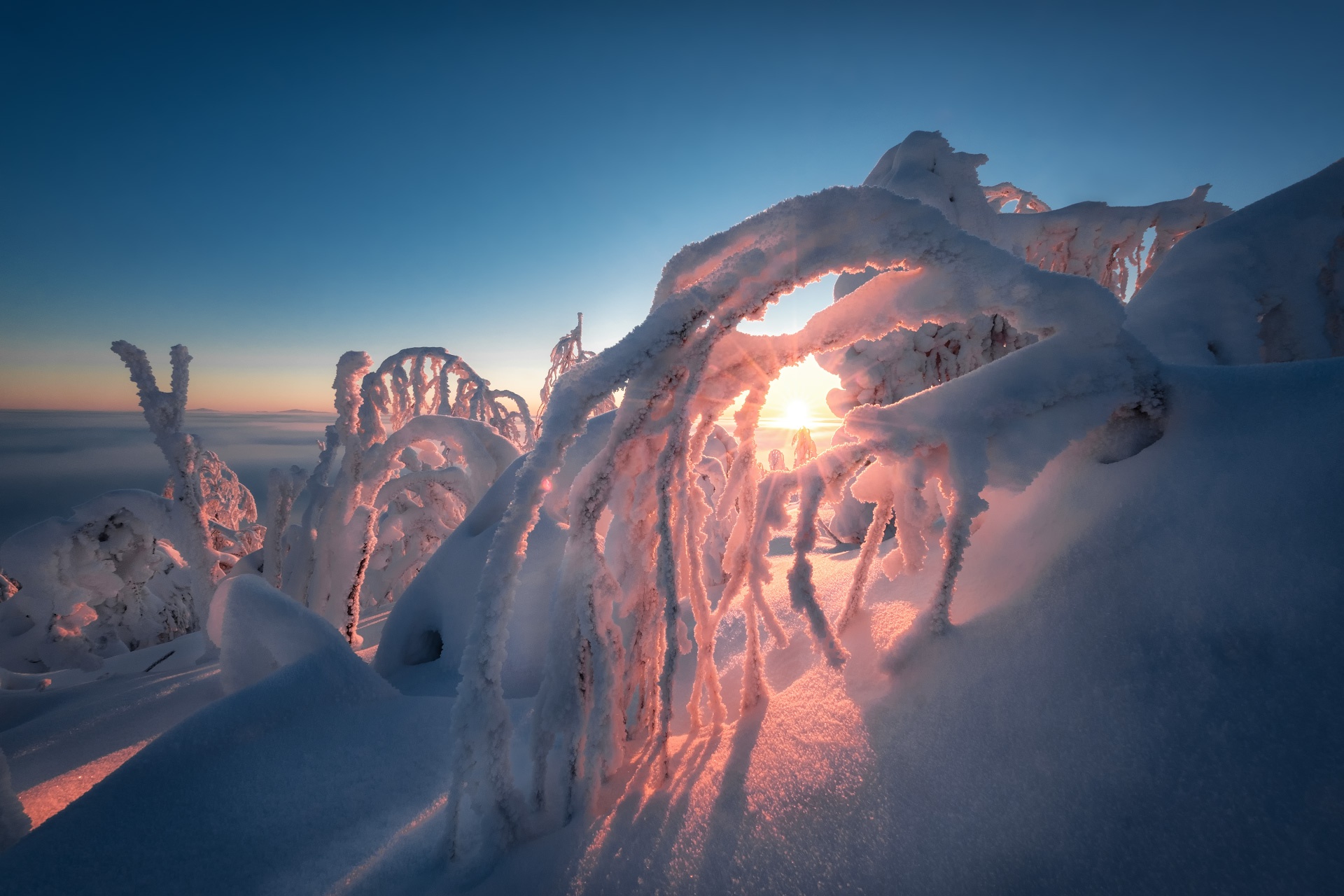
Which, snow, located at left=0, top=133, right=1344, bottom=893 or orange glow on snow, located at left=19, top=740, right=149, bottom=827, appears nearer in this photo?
Answer: snow, located at left=0, top=133, right=1344, bottom=893

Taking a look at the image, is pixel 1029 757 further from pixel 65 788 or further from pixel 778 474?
pixel 65 788

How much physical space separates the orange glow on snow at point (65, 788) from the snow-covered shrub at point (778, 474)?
1.85m

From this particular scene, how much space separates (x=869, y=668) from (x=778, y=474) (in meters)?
0.62

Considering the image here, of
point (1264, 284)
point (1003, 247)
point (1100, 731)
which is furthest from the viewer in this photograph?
point (1003, 247)

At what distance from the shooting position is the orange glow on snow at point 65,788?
195cm

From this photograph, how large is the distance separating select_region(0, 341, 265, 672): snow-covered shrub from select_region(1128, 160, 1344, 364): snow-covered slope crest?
7.44 metres

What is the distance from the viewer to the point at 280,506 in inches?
231

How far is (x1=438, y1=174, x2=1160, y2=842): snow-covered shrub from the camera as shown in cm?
130

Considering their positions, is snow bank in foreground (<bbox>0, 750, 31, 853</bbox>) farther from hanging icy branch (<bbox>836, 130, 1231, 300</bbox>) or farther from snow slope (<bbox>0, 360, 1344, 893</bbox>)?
hanging icy branch (<bbox>836, 130, 1231, 300</bbox>)

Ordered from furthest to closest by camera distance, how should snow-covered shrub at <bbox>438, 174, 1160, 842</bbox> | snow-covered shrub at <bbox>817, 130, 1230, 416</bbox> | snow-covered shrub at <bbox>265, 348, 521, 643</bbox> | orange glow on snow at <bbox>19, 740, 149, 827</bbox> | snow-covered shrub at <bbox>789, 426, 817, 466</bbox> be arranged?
snow-covered shrub at <bbox>789, 426, 817, 466</bbox>
snow-covered shrub at <bbox>817, 130, 1230, 416</bbox>
snow-covered shrub at <bbox>265, 348, 521, 643</bbox>
orange glow on snow at <bbox>19, 740, 149, 827</bbox>
snow-covered shrub at <bbox>438, 174, 1160, 842</bbox>

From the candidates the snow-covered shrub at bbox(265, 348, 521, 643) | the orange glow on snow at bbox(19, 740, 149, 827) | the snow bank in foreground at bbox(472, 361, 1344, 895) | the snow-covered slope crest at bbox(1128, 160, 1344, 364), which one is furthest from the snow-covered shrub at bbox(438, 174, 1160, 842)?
the snow-covered shrub at bbox(265, 348, 521, 643)

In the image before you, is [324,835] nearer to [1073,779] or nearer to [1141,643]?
[1073,779]

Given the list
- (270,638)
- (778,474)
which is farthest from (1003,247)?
(270,638)

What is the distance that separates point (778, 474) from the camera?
154 centimetres
